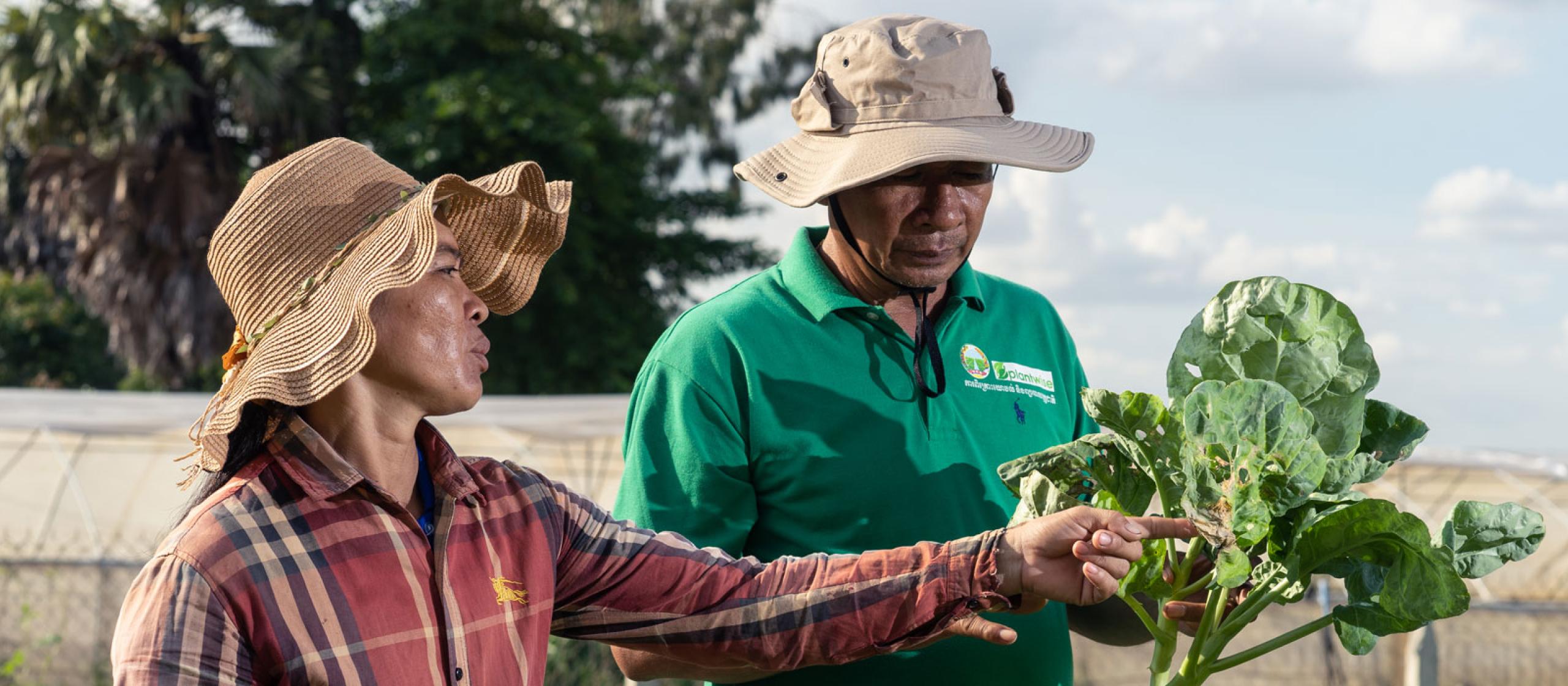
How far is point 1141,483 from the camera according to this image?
2.20 meters

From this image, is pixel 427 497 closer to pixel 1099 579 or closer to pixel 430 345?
pixel 430 345

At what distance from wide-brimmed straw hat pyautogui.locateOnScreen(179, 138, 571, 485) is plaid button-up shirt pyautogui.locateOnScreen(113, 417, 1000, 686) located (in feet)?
0.29

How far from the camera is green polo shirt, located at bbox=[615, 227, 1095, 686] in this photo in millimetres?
2398

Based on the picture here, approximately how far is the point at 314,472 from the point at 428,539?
19cm

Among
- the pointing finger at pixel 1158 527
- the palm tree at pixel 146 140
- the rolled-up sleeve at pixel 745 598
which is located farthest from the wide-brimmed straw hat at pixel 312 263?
the palm tree at pixel 146 140

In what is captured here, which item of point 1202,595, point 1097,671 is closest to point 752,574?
point 1202,595

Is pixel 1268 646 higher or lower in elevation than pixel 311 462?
lower

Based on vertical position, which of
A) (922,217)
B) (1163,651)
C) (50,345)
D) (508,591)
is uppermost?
(922,217)

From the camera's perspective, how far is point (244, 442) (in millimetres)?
1927

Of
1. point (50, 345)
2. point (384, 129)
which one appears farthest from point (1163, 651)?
point (50, 345)

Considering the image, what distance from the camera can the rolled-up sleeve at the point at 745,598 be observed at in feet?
7.11

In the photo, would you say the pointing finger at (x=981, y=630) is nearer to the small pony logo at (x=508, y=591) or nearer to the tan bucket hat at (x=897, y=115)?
the small pony logo at (x=508, y=591)

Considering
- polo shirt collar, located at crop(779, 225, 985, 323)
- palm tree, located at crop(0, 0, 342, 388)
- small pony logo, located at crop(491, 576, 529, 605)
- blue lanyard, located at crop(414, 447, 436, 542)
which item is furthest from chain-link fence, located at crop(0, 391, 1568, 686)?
blue lanyard, located at crop(414, 447, 436, 542)

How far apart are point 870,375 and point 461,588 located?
855 mm
